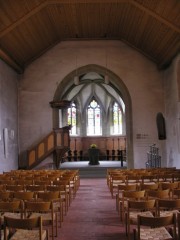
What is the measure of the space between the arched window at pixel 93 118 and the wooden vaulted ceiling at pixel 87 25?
9531 mm

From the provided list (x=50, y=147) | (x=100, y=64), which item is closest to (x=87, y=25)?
(x=100, y=64)

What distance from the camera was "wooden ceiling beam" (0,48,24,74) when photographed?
14.6 metres

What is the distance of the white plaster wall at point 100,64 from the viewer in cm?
1823

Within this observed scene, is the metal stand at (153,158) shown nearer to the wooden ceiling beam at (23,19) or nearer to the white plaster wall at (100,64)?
the white plaster wall at (100,64)

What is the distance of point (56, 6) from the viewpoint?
1388cm

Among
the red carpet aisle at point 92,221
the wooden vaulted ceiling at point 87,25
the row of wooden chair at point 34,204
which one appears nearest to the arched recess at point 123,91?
the wooden vaulted ceiling at point 87,25

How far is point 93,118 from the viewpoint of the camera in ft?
89.9

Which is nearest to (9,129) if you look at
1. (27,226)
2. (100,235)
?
(100,235)

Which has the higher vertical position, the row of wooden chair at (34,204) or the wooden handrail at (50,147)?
the wooden handrail at (50,147)

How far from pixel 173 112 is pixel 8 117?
8.31 m

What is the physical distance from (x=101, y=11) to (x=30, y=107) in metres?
6.85

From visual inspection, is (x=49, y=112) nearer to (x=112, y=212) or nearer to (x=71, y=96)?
(x=71, y=96)

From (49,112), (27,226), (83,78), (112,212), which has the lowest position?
(112,212)

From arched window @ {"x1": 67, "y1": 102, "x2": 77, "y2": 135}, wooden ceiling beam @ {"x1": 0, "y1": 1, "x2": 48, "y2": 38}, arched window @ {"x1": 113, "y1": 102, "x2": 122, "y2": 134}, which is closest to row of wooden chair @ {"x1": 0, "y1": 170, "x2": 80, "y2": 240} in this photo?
wooden ceiling beam @ {"x1": 0, "y1": 1, "x2": 48, "y2": 38}
